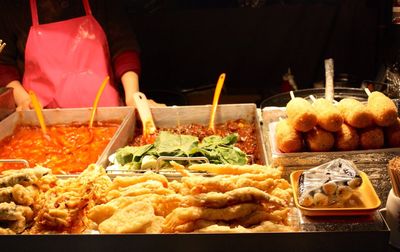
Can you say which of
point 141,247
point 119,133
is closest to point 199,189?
point 141,247

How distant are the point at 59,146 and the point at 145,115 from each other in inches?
24.5

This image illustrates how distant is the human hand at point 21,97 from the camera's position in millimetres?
3326

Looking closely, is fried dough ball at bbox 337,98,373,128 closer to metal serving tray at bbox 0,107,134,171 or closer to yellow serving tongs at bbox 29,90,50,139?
metal serving tray at bbox 0,107,134,171

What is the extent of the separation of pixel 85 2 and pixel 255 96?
2.38m

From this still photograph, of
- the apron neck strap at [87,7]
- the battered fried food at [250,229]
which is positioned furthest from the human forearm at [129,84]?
the battered fried food at [250,229]

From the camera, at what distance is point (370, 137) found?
6.25ft

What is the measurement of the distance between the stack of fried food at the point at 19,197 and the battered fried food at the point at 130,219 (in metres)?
0.33

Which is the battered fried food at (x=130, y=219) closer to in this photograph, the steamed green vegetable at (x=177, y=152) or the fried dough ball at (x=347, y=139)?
the steamed green vegetable at (x=177, y=152)

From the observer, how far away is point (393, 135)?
192 cm

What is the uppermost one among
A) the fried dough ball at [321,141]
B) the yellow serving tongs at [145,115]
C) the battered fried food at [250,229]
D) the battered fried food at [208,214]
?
the yellow serving tongs at [145,115]

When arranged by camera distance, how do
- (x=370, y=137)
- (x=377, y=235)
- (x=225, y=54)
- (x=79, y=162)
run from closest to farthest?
(x=377, y=235)
(x=370, y=137)
(x=79, y=162)
(x=225, y=54)

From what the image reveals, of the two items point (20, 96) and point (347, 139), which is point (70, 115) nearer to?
point (20, 96)

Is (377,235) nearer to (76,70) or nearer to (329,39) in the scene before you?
(76,70)

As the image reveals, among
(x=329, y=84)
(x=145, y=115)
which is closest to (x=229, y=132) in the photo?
(x=145, y=115)
